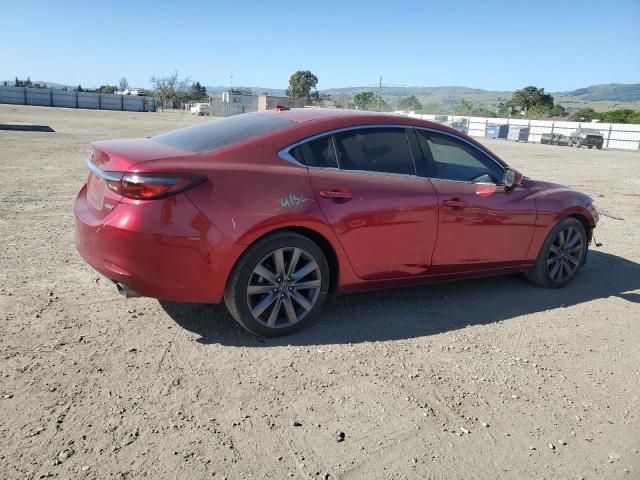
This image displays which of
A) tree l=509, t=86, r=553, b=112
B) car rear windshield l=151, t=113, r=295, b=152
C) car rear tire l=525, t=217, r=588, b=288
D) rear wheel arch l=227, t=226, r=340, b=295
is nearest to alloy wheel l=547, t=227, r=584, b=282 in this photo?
car rear tire l=525, t=217, r=588, b=288

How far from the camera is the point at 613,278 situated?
19.6 feet

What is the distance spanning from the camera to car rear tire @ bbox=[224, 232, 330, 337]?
3604 millimetres

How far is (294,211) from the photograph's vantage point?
364cm

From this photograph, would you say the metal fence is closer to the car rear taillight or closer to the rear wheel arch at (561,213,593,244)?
the car rear taillight

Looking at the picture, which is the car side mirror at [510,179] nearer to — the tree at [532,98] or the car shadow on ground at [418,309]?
the car shadow on ground at [418,309]

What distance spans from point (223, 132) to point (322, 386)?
6.65 ft

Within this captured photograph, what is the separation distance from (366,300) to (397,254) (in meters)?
0.69

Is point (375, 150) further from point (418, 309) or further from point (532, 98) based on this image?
point (532, 98)

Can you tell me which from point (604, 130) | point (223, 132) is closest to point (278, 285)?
point (223, 132)

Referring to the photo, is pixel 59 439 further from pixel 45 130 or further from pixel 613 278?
pixel 45 130

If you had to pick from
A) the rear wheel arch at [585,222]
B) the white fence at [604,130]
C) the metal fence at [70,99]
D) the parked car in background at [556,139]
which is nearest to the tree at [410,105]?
the white fence at [604,130]

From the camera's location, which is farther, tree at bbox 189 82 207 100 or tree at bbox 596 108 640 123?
tree at bbox 189 82 207 100

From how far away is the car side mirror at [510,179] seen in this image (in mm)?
4770

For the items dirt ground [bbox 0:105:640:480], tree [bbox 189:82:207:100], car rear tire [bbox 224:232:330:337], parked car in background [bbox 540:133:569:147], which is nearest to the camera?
dirt ground [bbox 0:105:640:480]
